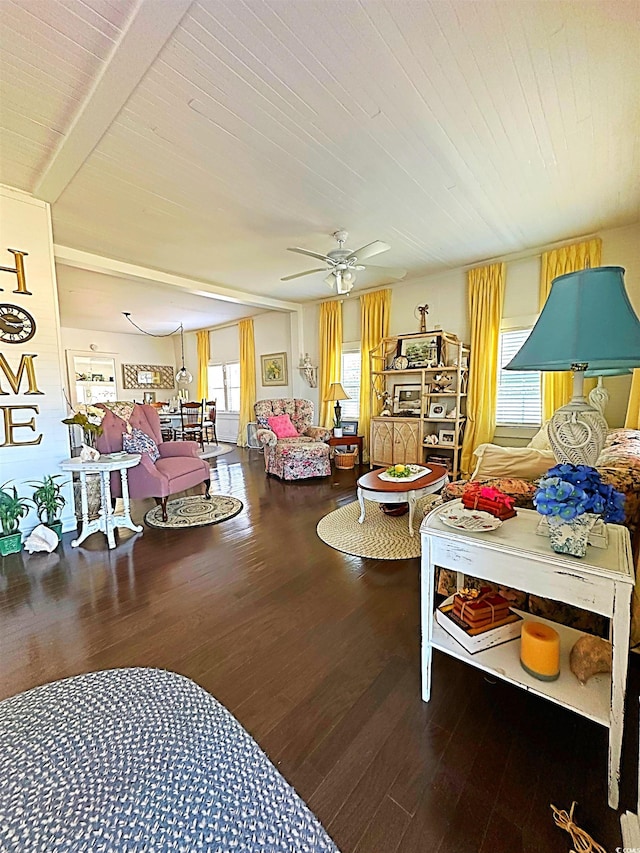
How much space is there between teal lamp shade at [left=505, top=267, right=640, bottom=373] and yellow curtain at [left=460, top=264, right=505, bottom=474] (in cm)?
372

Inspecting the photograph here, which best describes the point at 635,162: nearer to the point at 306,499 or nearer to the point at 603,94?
the point at 603,94

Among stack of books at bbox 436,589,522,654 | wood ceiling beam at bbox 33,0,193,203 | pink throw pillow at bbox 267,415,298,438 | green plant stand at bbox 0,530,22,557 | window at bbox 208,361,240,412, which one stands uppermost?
wood ceiling beam at bbox 33,0,193,203

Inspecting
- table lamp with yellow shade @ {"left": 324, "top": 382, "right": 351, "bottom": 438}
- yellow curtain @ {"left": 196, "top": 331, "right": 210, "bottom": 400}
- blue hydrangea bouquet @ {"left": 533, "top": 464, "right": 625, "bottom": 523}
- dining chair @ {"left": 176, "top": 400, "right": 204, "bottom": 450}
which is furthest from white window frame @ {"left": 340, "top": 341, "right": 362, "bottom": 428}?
blue hydrangea bouquet @ {"left": 533, "top": 464, "right": 625, "bottom": 523}

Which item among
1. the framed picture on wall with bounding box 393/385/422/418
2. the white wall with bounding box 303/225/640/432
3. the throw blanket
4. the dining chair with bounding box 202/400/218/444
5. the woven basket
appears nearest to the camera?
the throw blanket

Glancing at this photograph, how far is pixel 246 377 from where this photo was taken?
27.0 feet

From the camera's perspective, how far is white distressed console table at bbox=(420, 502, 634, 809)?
1.12 m

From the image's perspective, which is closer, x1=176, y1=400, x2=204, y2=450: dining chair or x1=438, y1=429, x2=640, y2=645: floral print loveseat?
x1=438, y1=429, x2=640, y2=645: floral print loveseat

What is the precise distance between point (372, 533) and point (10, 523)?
2.99m

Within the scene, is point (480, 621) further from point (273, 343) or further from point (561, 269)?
point (273, 343)

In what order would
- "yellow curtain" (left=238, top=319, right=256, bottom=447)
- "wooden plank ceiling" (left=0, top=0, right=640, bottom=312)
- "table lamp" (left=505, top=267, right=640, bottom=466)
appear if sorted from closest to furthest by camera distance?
"table lamp" (left=505, top=267, right=640, bottom=466), "wooden plank ceiling" (left=0, top=0, right=640, bottom=312), "yellow curtain" (left=238, top=319, right=256, bottom=447)

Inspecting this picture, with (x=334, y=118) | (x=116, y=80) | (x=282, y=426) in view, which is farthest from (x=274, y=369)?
(x=116, y=80)

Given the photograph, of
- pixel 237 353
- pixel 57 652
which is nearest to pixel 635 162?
pixel 57 652

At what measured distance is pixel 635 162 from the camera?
9.18ft

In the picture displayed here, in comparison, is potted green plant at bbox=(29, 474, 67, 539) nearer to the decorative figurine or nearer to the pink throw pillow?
the pink throw pillow
